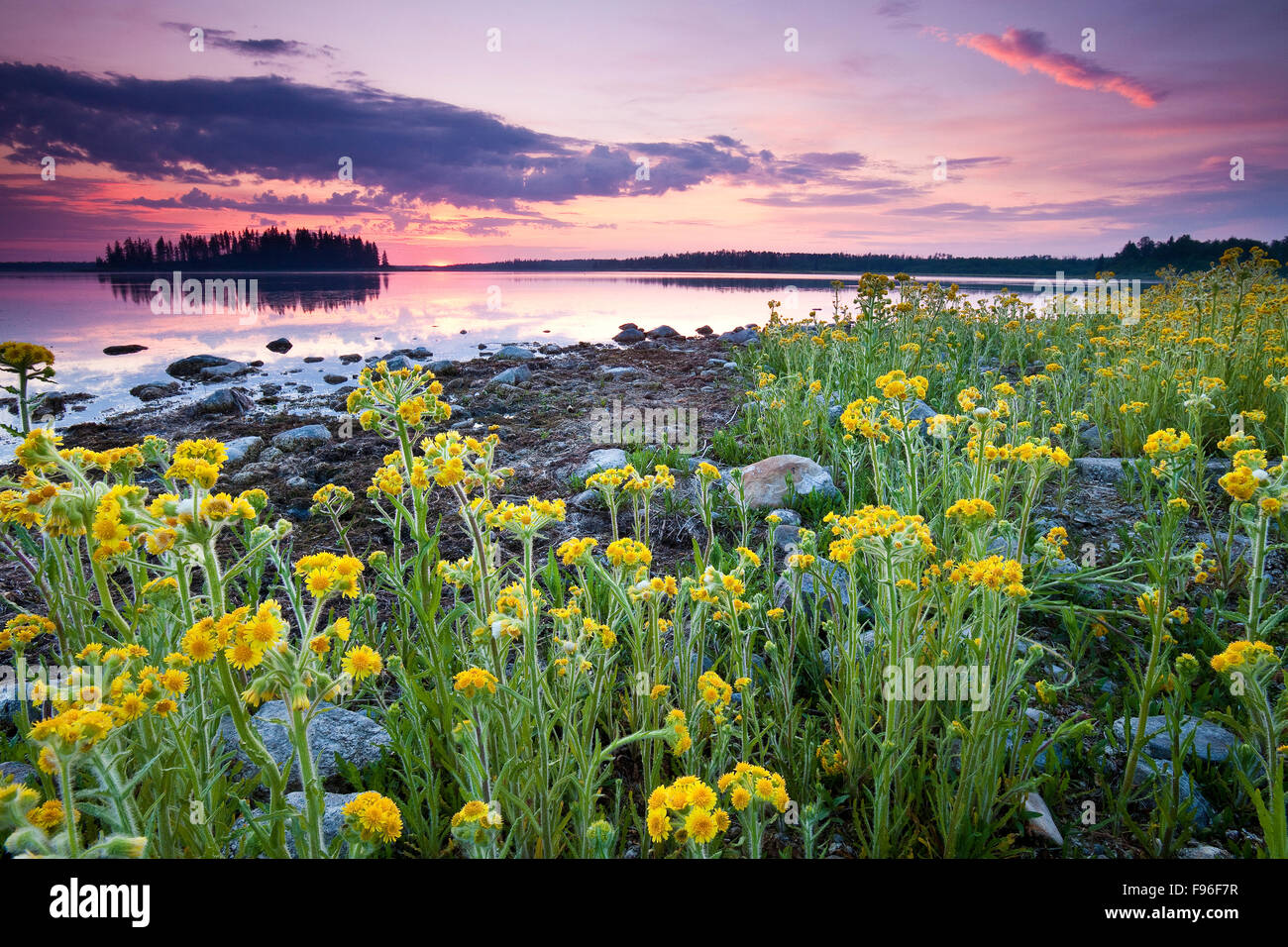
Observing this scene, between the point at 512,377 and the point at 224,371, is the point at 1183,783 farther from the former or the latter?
the point at 224,371

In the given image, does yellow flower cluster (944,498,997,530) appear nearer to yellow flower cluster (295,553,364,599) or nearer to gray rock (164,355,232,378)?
yellow flower cluster (295,553,364,599)

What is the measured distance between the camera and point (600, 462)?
16.2 ft

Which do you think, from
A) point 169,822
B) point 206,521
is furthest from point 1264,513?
point 169,822

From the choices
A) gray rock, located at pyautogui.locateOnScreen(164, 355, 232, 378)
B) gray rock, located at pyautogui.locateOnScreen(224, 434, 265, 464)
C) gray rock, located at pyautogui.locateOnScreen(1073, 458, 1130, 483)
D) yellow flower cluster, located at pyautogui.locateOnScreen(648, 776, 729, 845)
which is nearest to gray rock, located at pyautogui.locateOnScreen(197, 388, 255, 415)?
gray rock, located at pyautogui.locateOnScreen(224, 434, 265, 464)

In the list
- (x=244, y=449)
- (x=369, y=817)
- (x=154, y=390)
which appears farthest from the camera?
(x=154, y=390)

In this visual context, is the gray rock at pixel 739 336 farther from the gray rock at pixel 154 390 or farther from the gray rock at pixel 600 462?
the gray rock at pixel 154 390

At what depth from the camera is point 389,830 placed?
124cm

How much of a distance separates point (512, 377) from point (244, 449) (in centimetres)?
375

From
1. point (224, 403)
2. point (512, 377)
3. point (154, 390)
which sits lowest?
point (224, 403)

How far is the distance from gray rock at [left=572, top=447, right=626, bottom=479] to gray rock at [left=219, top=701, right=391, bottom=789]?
2612 mm

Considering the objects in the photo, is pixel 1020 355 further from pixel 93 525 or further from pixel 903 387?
pixel 93 525

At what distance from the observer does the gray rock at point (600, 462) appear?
4805 mm

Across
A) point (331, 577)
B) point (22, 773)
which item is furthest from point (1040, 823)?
point (22, 773)

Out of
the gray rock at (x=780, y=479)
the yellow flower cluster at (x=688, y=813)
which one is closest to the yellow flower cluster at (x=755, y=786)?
the yellow flower cluster at (x=688, y=813)
